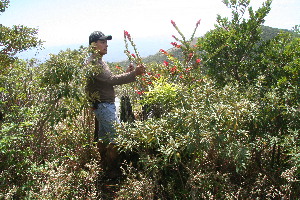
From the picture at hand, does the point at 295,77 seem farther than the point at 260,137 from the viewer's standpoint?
Yes

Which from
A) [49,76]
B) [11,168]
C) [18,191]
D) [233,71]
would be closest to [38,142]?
[11,168]

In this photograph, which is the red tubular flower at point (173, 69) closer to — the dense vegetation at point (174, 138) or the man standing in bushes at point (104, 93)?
the dense vegetation at point (174, 138)

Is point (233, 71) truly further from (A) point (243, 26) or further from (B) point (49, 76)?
(B) point (49, 76)

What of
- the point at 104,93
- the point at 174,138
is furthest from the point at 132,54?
the point at 174,138

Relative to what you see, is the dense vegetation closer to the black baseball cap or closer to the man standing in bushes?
the man standing in bushes

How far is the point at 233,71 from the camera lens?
4074 mm

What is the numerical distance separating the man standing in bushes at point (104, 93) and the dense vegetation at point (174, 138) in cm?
23

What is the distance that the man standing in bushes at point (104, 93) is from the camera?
3160 mm

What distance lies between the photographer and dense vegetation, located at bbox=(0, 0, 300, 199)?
223 cm

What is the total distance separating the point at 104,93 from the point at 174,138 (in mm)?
1329

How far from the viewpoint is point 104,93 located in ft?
11.1

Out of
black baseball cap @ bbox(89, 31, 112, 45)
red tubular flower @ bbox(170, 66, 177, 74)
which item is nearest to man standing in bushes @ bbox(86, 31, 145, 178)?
black baseball cap @ bbox(89, 31, 112, 45)

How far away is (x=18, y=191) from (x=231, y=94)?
234cm

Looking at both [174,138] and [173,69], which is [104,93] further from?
[174,138]
